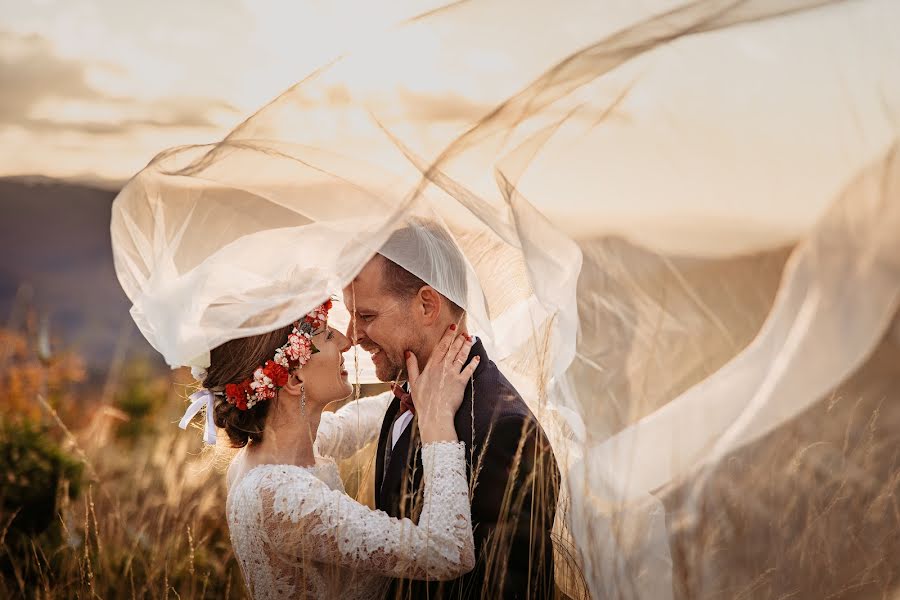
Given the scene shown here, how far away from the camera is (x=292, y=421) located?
12.1ft

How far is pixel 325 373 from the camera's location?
365 centimetres

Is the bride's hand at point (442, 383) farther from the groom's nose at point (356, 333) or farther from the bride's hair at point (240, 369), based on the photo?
the bride's hair at point (240, 369)

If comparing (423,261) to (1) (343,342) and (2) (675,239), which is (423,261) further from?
(2) (675,239)

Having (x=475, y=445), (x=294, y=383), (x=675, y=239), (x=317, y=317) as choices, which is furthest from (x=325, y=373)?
(x=675, y=239)

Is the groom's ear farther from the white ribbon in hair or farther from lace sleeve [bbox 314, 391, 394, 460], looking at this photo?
the white ribbon in hair

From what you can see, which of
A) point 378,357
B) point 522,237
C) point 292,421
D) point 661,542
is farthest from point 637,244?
point 292,421

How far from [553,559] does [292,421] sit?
123cm

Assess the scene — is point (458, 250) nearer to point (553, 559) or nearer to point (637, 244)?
point (637, 244)

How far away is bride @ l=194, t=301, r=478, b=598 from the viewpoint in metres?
3.04

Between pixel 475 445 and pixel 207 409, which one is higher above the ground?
pixel 207 409

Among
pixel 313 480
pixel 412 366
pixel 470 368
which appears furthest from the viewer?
pixel 412 366

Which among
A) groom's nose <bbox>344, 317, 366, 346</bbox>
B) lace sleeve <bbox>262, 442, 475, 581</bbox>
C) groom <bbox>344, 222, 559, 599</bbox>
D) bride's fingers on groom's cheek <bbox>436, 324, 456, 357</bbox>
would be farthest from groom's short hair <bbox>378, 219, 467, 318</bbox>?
lace sleeve <bbox>262, 442, 475, 581</bbox>

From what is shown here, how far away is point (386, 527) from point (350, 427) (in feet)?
4.82

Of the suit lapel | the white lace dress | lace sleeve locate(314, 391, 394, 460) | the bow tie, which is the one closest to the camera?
the white lace dress
